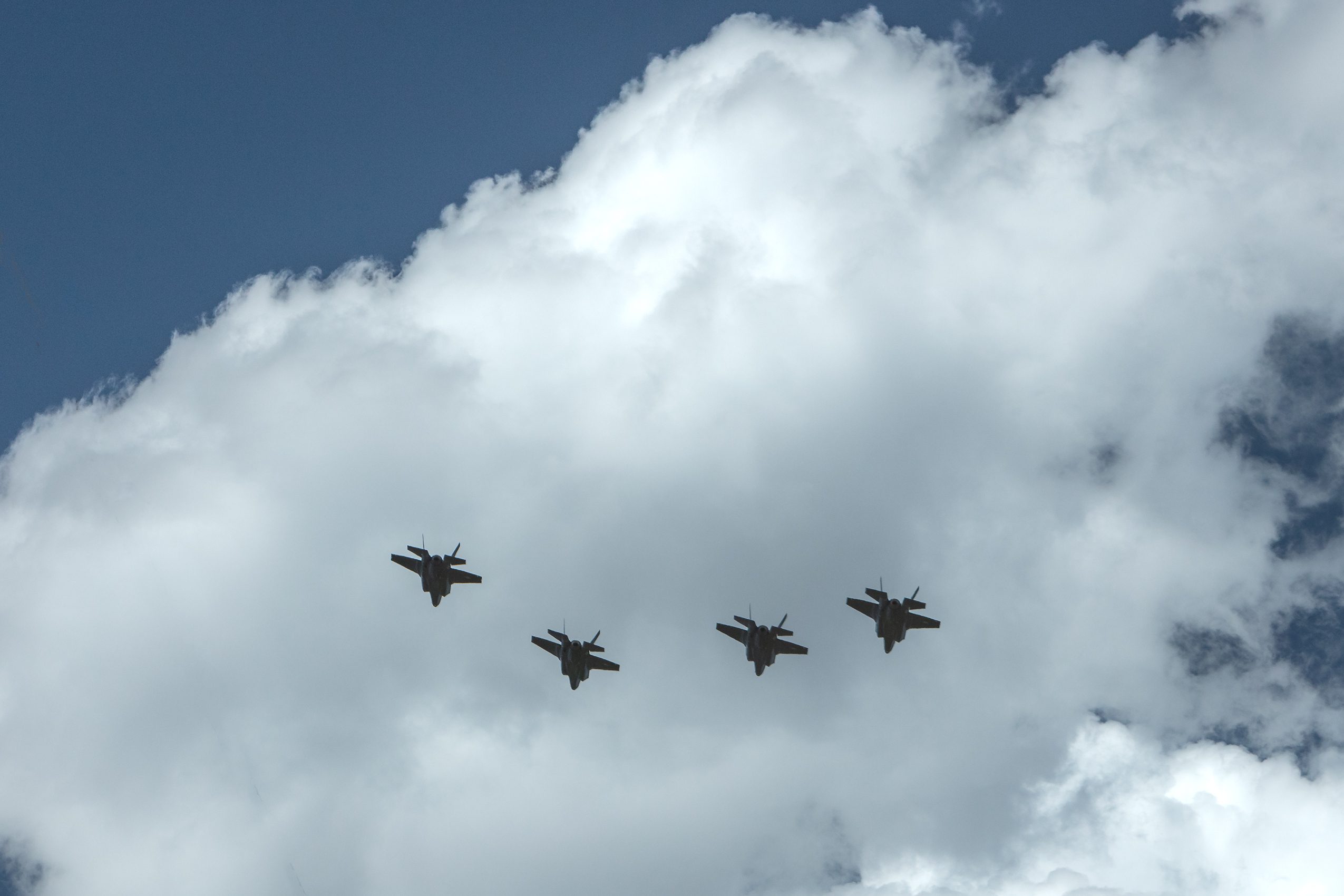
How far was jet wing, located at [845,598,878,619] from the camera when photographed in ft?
647

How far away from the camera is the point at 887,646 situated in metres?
197

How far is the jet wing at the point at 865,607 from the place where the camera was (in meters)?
197

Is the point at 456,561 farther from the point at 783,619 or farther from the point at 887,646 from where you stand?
the point at 887,646

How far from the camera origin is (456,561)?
199875 mm

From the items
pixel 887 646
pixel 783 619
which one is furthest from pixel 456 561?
pixel 887 646

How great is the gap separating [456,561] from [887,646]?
178 ft

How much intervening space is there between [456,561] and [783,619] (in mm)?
41279

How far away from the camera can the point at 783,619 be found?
19988cm

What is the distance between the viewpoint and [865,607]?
199 meters

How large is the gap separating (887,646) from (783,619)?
1321 cm
